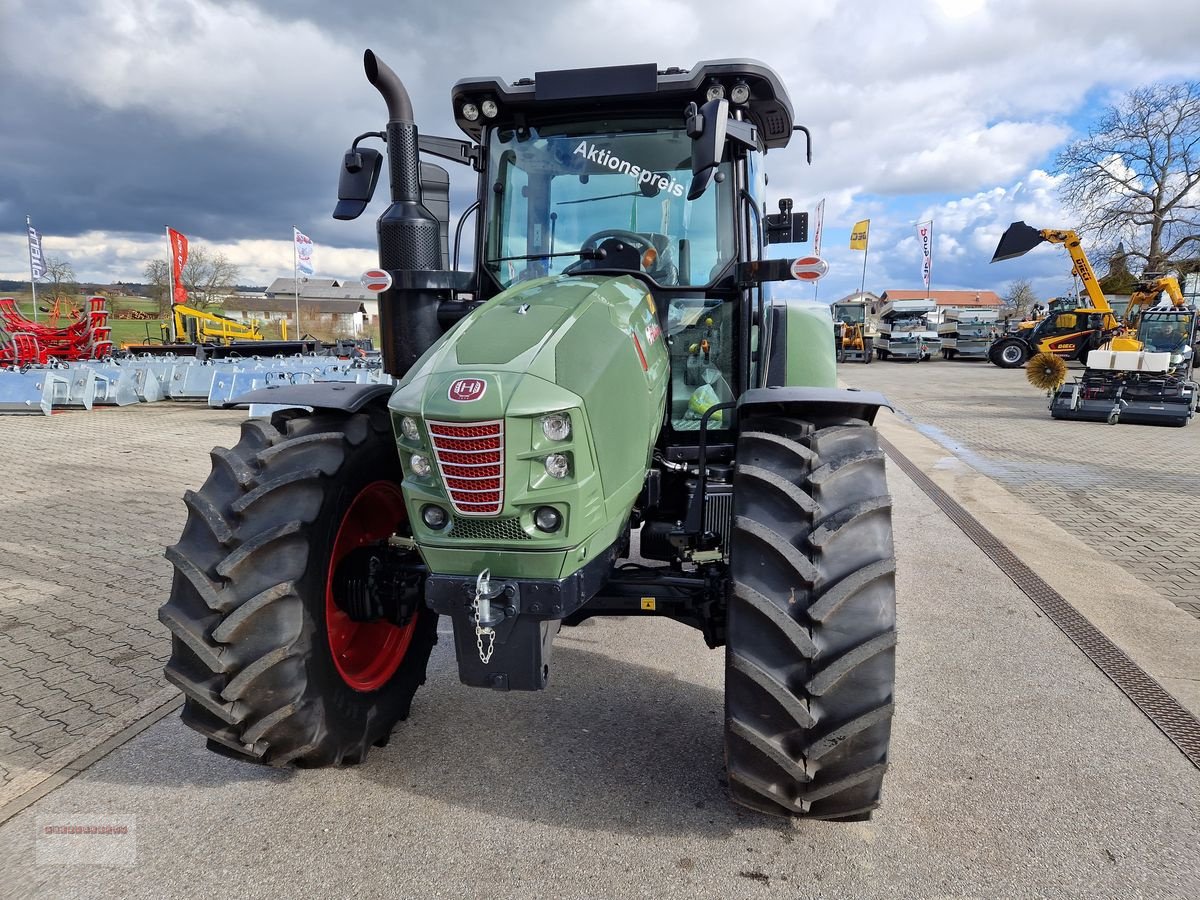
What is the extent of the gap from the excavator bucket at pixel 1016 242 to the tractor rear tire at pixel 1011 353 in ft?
33.4

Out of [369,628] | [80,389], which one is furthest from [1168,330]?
[80,389]

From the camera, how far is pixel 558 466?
2.25m

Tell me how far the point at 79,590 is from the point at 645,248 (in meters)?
4.14

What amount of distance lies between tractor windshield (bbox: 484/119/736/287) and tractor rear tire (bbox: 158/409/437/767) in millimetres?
1384

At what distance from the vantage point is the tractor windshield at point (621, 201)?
11.7 feet

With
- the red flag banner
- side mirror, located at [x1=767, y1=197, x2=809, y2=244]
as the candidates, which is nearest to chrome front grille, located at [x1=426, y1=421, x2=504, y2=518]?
side mirror, located at [x1=767, y1=197, x2=809, y2=244]

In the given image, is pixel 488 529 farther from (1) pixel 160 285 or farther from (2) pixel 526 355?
(1) pixel 160 285

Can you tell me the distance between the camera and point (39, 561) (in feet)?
17.9

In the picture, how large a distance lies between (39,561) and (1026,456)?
1060 centimetres

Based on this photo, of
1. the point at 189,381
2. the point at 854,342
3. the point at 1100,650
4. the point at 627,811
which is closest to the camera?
the point at 627,811

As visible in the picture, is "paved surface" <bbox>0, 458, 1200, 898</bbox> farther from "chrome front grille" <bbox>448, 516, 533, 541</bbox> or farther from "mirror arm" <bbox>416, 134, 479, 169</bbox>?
"mirror arm" <bbox>416, 134, 479, 169</bbox>

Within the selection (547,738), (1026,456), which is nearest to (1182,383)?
(1026,456)

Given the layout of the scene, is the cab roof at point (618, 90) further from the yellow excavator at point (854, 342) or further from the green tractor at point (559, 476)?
the yellow excavator at point (854, 342)

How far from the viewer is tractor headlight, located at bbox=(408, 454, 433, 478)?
2316 millimetres
